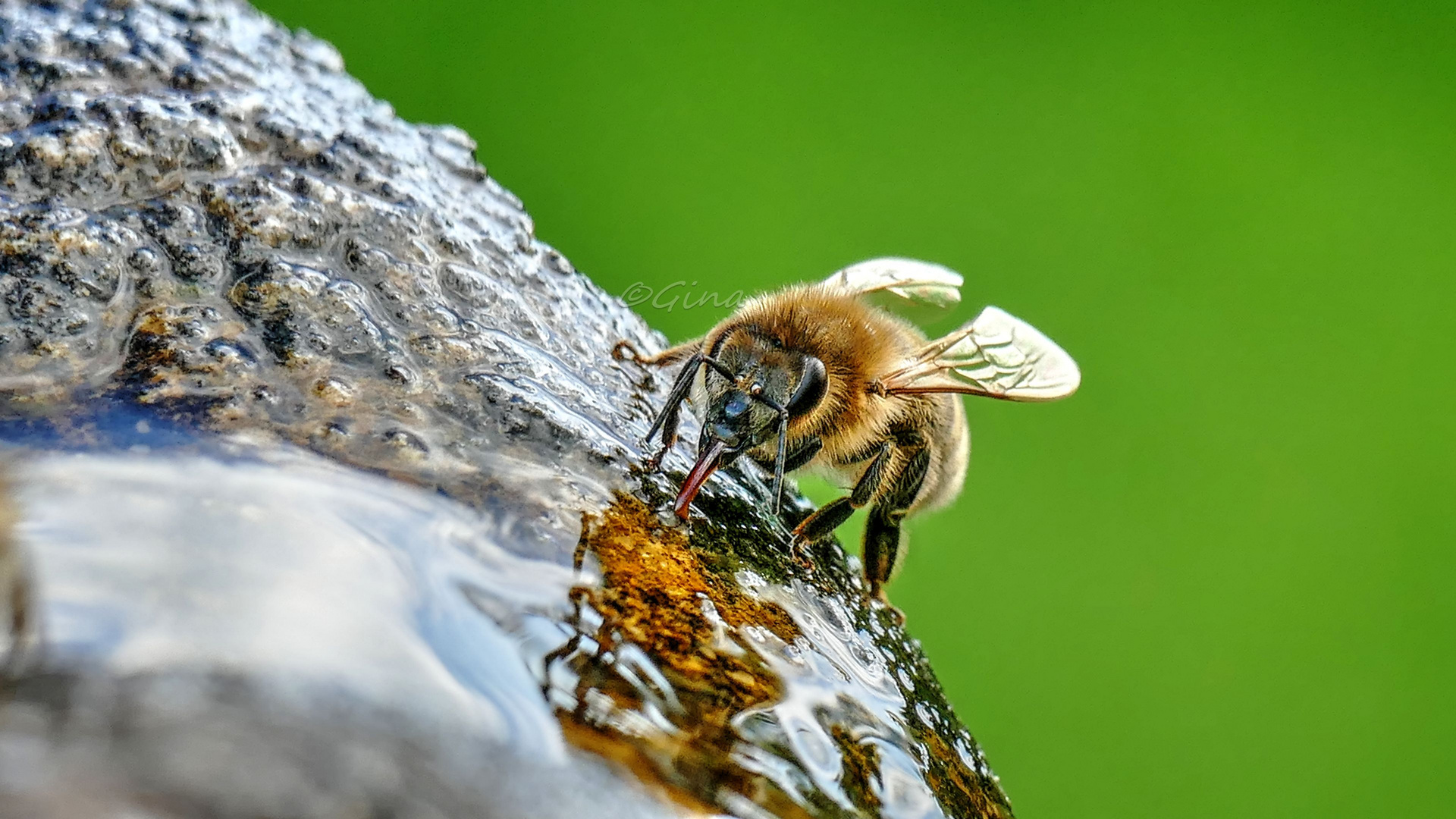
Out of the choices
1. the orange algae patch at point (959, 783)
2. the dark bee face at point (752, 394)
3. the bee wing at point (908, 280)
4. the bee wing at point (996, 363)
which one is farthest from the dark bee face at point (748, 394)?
the bee wing at point (908, 280)

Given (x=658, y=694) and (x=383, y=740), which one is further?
(x=658, y=694)

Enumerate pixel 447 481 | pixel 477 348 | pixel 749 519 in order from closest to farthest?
pixel 447 481 < pixel 477 348 < pixel 749 519

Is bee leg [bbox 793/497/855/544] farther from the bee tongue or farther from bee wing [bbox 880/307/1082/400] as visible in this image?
bee wing [bbox 880/307/1082/400]

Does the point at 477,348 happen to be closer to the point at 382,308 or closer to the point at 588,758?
the point at 382,308

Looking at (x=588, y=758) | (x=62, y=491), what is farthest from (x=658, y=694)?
(x=62, y=491)

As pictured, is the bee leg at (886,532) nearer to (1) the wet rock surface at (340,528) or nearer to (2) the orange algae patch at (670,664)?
(1) the wet rock surface at (340,528)

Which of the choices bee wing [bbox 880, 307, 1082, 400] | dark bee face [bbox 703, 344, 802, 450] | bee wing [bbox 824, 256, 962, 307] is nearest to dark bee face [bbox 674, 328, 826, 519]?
dark bee face [bbox 703, 344, 802, 450]

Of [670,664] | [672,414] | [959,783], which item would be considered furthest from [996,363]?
[670,664]
